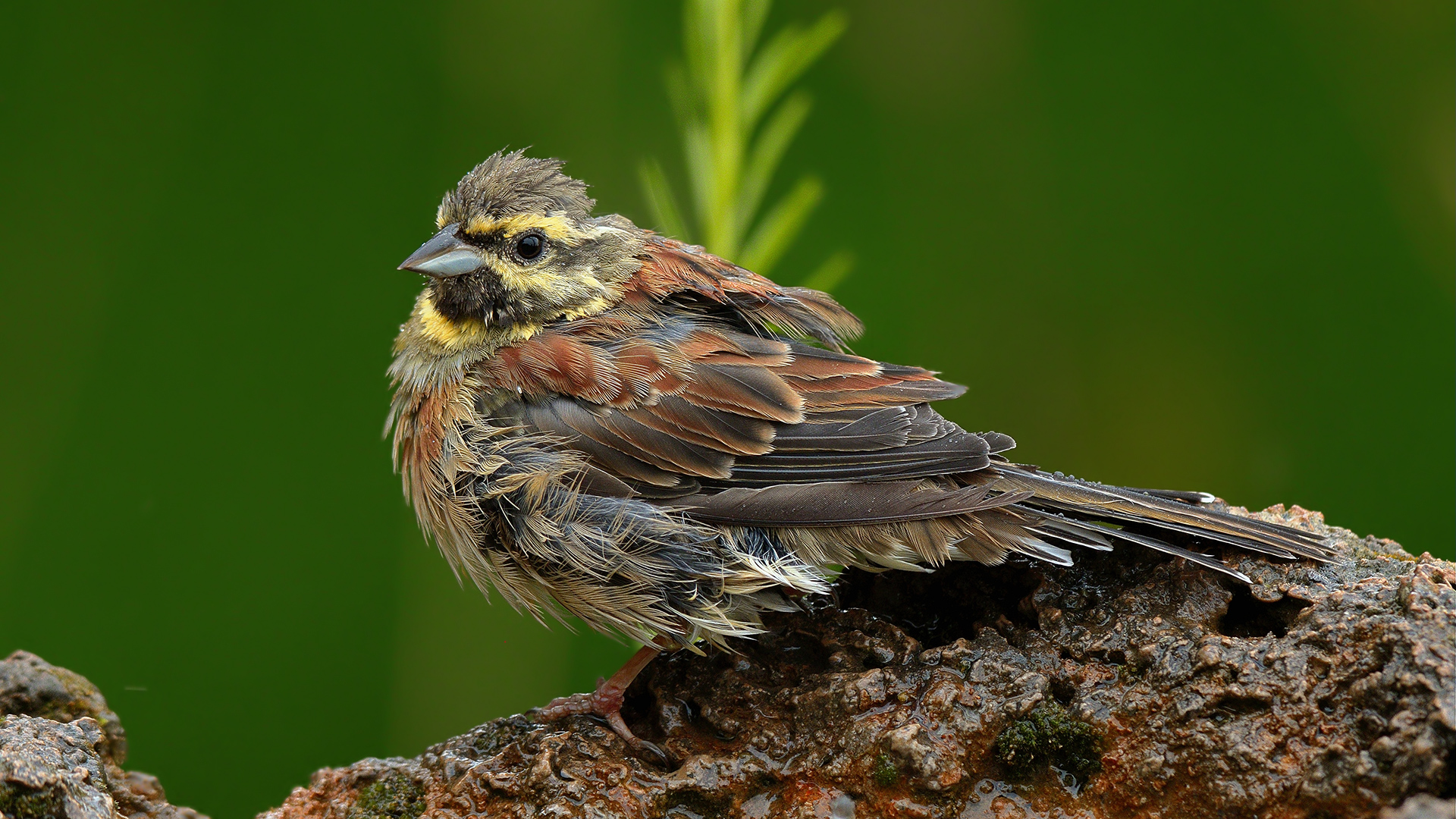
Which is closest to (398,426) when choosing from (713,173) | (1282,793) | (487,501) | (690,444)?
(487,501)

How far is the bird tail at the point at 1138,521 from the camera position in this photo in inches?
111

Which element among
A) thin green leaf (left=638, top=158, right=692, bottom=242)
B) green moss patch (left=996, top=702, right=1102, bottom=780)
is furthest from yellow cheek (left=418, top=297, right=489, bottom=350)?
green moss patch (left=996, top=702, right=1102, bottom=780)

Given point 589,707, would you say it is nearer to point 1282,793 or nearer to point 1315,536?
point 1282,793

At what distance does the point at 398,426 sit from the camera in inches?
145

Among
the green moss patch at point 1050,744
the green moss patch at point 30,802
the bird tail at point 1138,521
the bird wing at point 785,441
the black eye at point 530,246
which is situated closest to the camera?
the green moss patch at point 30,802

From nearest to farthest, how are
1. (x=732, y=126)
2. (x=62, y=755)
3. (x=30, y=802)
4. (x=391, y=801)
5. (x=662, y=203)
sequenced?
(x=30, y=802) → (x=62, y=755) → (x=391, y=801) → (x=732, y=126) → (x=662, y=203)

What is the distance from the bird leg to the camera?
3131 mm

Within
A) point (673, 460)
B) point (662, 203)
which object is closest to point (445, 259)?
point (662, 203)

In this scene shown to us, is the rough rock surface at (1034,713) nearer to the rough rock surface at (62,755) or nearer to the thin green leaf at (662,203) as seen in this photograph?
the rough rock surface at (62,755)

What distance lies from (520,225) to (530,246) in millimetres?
74

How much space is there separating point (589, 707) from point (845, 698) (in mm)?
776

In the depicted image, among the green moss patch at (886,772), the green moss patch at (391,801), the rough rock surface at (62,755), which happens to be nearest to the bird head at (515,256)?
the green moss patch at (391,801)

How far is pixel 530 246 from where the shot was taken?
365 centimetres

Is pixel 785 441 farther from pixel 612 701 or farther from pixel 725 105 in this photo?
pixel 725 105
